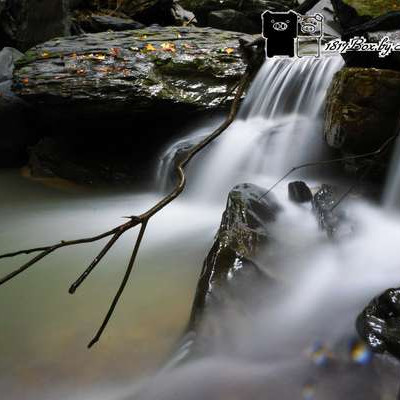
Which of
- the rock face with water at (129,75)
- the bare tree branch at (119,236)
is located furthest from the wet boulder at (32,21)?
the bare tree branch at (119,236)

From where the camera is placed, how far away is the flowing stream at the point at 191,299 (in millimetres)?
2639

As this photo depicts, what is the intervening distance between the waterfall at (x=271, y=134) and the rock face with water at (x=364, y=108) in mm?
1217

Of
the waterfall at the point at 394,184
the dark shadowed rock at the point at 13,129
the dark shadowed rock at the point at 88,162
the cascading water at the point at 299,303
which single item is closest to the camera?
the cascading water at the point at 299,303

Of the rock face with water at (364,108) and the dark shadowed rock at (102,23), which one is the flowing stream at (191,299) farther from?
the dark shadowed rock at (102,23)

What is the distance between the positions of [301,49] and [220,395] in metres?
7.52

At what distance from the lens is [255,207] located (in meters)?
4.26

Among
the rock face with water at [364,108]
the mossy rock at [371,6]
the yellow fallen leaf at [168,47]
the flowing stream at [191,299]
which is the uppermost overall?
the mossy rock at [371,6]

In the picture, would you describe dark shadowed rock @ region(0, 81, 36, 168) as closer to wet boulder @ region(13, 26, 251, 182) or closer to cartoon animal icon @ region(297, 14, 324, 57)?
wet boulder @ region(13, 26, 251, 182)

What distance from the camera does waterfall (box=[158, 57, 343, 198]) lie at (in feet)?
20.8

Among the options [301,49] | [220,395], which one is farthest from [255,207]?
[301,49]

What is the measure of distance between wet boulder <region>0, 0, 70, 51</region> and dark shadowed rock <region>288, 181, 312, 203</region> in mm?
7908

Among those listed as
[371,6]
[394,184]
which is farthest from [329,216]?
[371,6]

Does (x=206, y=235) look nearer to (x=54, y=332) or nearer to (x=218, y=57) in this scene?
(x=54, y=332)

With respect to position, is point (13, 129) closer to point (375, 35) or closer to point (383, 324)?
point (375, 35)
